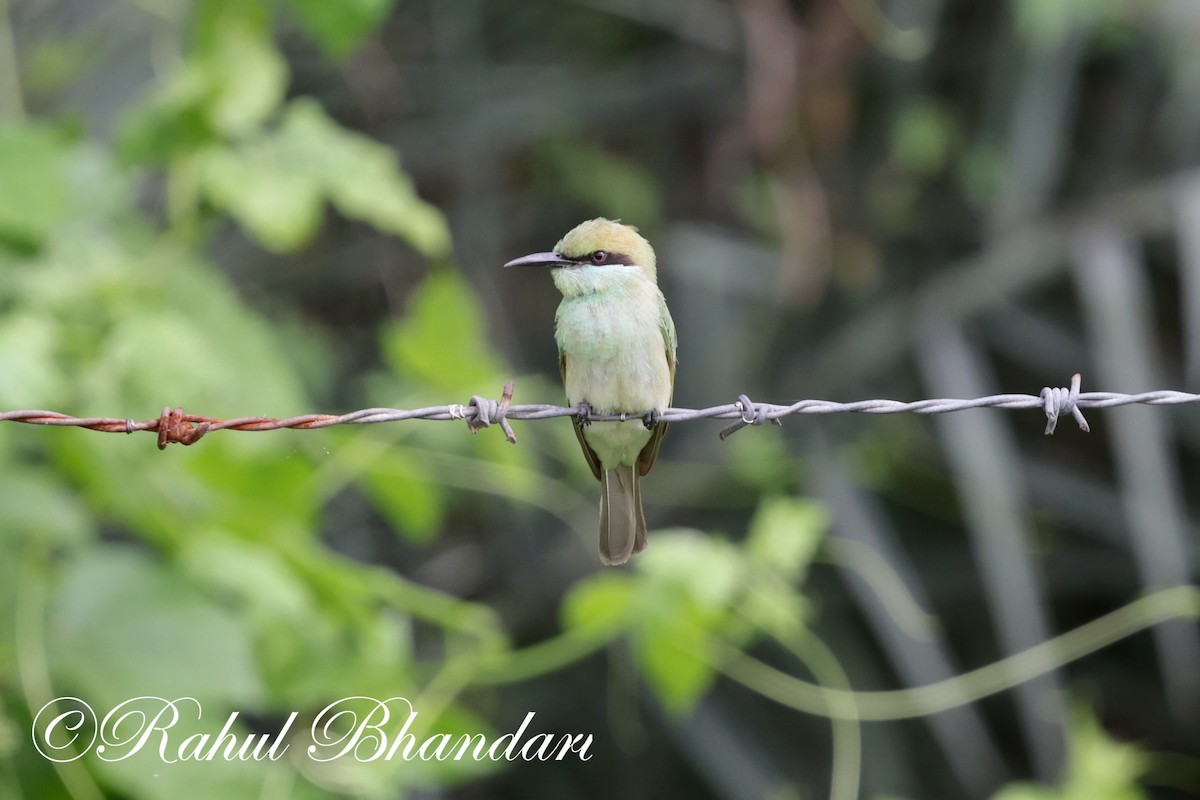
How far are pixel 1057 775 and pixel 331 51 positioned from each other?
3.84 m

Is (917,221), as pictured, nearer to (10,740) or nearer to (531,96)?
(531,96)

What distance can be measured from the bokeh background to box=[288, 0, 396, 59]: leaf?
2 cm

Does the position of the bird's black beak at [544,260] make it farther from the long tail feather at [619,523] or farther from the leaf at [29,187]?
the leaf at [29,187]

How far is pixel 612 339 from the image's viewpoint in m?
3.05

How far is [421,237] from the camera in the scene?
3191 millimetres

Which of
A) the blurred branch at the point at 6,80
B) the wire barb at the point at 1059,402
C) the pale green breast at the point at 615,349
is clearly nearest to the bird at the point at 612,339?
the pale green breast at the point at 615,349

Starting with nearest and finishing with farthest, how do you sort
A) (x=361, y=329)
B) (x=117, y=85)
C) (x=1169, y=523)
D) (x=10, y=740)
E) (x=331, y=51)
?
1. (x=10, y=740)
2. (x=331, y=51)
3. (x=1169, y=523)
4. (x=117, y=85)
5. (x=361, y=329)

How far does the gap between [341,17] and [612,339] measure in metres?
0.93

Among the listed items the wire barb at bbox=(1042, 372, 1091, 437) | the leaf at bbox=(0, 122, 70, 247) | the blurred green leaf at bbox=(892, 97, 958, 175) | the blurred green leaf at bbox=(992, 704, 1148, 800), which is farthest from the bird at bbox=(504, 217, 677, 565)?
the blurred green leaf at bbox=(892, 97, 958, 175)

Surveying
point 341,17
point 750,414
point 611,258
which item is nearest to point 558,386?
point 611,258

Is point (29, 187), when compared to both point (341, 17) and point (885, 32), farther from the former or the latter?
point (885, 32)

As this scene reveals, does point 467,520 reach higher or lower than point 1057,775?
higher

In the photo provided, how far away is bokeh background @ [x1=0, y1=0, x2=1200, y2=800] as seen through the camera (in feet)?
10.1

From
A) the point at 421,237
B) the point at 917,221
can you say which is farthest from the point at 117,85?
the point at 917,221
